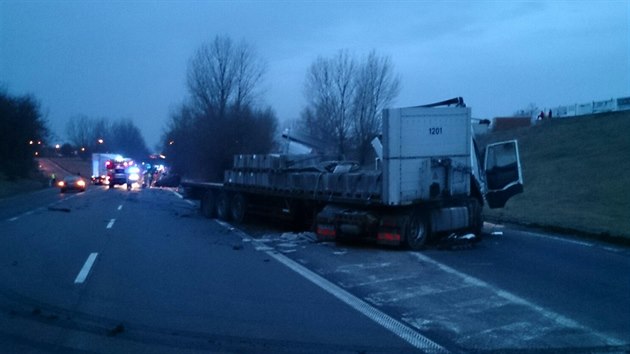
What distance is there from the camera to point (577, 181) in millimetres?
40188

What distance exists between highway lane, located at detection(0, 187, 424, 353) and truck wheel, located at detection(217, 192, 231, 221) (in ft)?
27.1

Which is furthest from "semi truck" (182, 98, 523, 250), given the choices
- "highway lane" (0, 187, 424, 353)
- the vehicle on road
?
the vehicle on road

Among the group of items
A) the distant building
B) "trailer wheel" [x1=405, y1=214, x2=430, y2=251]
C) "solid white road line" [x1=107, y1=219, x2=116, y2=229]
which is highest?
the distant building

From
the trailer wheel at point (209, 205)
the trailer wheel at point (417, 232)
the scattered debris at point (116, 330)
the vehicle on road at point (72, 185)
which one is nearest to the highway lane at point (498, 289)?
the trailer wheel at point (417, 232)

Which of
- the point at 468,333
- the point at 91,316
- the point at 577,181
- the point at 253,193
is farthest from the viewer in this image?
the point at 577,181

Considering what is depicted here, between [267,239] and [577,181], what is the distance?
26472mm

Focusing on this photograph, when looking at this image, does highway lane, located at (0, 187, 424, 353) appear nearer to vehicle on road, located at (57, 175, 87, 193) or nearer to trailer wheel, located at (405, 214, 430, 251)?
trailer wheel, located at (405, 214, 430, 251)

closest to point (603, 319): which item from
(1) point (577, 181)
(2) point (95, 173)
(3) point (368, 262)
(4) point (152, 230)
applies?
(3) point (368, 262)

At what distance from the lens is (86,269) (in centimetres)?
1323

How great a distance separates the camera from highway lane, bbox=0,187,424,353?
788 cm

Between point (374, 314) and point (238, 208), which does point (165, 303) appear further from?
point (238, 208)

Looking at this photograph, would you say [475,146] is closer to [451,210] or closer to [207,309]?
[451,210]

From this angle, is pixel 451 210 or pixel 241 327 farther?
pixel 451 210

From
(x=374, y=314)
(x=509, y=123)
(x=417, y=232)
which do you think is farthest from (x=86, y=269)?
(x=509, y=123)
